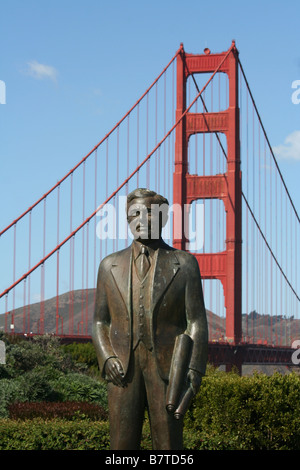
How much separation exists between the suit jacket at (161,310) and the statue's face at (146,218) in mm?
125

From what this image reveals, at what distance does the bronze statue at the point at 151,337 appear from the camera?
17.3 ft

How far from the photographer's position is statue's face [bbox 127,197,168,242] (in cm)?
548

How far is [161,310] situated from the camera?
17.5ft

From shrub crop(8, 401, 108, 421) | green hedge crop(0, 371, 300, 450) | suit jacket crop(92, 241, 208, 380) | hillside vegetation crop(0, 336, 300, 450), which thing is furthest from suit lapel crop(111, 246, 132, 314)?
shrub crop(8, 401, 108, 421)

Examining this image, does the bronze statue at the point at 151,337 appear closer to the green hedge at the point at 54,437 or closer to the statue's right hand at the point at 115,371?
the statue's right hand at the point at 115,371

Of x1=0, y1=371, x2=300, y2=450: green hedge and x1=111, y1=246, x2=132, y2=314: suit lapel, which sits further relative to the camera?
x1=0, y1=371, x2=300, y2=450: green hedge

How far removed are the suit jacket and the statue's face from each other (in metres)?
0.12

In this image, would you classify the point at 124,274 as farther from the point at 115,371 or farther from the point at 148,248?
the point at 115,371

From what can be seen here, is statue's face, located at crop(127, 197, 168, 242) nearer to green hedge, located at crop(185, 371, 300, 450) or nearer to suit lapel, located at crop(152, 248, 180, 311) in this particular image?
suit lapel, located at crop(152, 248, 180, 311)

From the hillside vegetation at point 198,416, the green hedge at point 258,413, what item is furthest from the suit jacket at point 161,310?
the green hedge at point 258,413

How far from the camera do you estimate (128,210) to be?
18.4 ft
